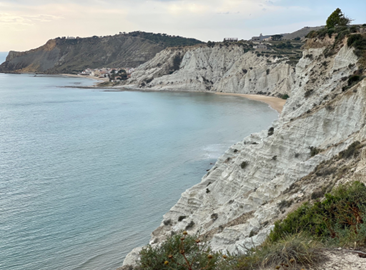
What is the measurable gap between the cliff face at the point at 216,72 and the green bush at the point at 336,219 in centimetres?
7468

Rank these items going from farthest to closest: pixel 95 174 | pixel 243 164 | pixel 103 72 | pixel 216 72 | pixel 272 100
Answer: pixel 103 72, pixel 216 72, pixel 272 100, pixel 95 174, pixel 243 164

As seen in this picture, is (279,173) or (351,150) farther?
(279,173)

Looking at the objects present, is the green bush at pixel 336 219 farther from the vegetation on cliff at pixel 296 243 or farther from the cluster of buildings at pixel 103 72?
the cluster of buildings at pixel 103 72

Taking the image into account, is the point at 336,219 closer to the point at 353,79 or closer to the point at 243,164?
the point at 243,164

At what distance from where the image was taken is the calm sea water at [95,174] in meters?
19.0

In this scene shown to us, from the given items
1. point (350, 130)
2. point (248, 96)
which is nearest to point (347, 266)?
point (350, 130)

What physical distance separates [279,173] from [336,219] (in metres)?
9.80

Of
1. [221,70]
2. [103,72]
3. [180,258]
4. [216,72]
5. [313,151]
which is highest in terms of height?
[103,72]

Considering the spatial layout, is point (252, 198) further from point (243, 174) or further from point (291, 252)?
point (291, 252)

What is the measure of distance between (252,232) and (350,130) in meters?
8.79

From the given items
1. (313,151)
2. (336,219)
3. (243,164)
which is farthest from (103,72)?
(336,219)

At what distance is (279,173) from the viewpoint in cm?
1833

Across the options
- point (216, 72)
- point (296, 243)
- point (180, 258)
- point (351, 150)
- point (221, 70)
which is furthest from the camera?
point (216, 72)

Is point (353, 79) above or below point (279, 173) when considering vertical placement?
above
